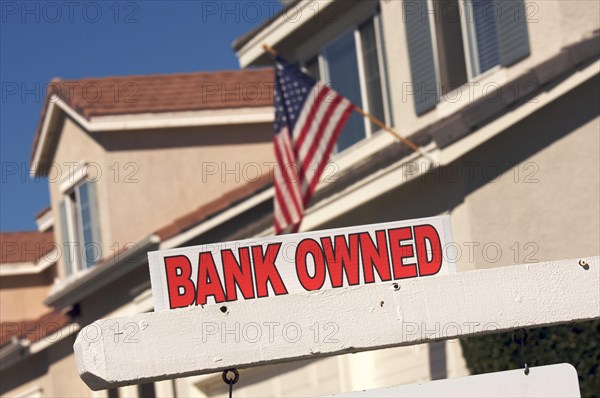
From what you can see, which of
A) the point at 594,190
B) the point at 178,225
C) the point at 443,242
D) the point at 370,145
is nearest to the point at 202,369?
the point at 443,242

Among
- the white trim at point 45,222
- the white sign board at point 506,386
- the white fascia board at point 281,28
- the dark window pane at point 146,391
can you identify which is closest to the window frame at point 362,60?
the white fascia board at point 281,28

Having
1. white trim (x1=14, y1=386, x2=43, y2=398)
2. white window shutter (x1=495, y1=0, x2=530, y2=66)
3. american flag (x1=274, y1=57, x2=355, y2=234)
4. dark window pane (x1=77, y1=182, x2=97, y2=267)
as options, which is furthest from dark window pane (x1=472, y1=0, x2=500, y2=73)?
white trim (x1=14, y1=386, x2=43, y2=398)

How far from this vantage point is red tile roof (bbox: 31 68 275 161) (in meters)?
22.1

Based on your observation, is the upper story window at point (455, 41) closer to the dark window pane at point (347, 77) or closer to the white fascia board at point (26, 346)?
the dark window pane at point (347, 77)

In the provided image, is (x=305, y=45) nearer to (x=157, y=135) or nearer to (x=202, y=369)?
(x=157, y=135)

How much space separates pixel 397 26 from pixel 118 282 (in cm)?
700

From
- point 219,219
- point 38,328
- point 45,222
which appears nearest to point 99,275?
point 219,219

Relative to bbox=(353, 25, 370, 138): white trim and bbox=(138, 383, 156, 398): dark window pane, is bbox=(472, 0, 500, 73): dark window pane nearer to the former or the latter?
bbox=(353, 25, 370, 138): white trim

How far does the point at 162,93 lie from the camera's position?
22969 millimetres

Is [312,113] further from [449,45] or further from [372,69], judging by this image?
[372,69]

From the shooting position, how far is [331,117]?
44.8ft

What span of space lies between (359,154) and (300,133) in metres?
2.18

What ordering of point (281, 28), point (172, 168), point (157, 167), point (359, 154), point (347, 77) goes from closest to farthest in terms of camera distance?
point (359, 154) → point (347, 77) → point (281, 28) → point (157, 167) → point (172, 168)

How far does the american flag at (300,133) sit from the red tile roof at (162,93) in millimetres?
7990
